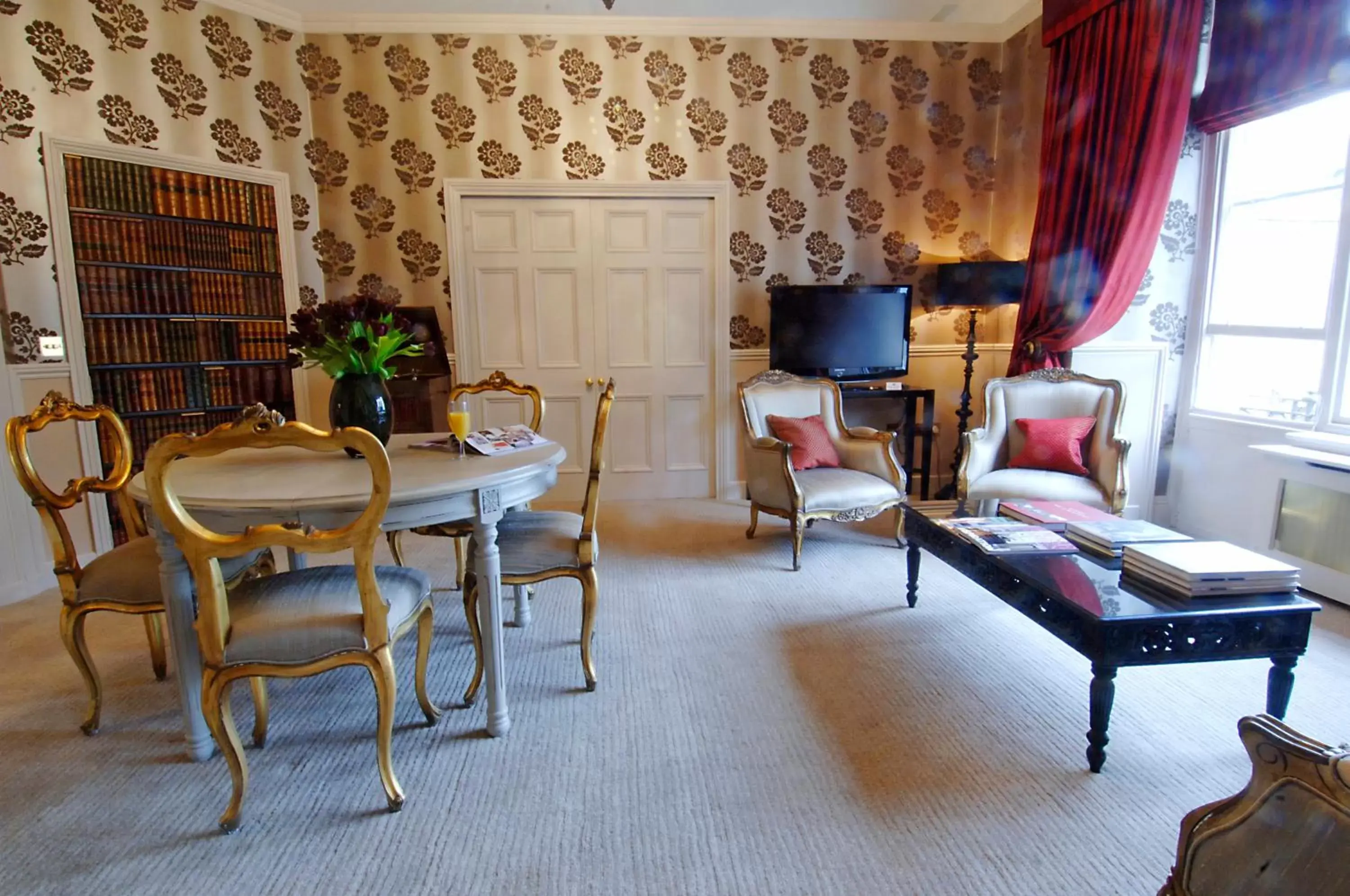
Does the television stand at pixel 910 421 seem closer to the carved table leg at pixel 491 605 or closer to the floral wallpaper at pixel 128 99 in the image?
the carved table leg at pixel 491 605

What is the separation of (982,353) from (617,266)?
2.57m

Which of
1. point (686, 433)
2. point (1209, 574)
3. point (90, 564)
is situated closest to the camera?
point (1209, 574)

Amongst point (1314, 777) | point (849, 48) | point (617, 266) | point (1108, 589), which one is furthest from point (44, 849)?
point (849, 48)

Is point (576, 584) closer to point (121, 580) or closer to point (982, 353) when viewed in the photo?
point (121, 580)

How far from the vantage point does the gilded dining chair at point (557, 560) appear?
222cm

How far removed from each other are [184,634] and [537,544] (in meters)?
0.98

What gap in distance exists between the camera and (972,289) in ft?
13.9

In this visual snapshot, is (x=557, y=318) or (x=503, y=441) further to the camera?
(x=557, y=318)

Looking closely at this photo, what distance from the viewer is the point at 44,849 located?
163 cm

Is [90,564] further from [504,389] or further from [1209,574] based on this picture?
[1209,574]

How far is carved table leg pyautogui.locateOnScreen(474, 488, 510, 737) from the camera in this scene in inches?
77.3

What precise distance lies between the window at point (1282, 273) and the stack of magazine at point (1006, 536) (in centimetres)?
174

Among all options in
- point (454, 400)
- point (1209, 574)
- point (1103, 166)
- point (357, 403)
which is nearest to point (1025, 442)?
point (1103, 166)

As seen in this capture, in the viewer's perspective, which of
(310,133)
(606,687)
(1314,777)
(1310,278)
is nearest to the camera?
(1314,777)
